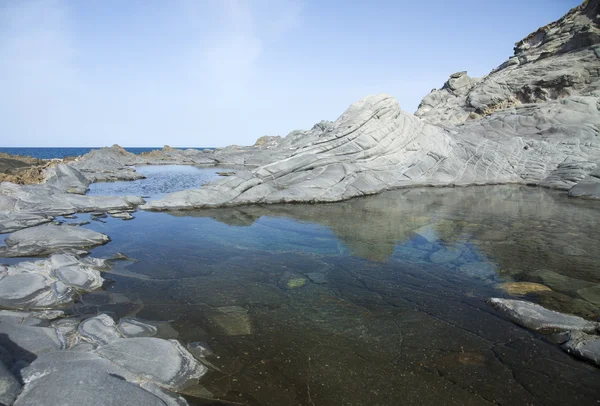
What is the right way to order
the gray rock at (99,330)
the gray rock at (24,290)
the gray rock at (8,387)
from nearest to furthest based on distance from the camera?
the gray rock at (8,387)
the gray rock at (99,330)
the gray rock at (24,290)

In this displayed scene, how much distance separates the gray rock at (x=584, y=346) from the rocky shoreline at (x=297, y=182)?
Result: 20 millimetres

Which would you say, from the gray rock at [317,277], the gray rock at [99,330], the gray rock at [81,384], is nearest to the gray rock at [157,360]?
the gray rock at [81,384]

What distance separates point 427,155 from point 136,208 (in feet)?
52.7

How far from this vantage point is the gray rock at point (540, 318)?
4.97 metres

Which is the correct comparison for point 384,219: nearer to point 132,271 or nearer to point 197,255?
point 197,255

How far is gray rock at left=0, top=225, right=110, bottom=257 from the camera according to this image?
8227mm

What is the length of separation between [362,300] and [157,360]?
334 centimetres

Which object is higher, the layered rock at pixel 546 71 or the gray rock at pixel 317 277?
the layered rock at pixel 546 71

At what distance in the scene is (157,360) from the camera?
4.06 m

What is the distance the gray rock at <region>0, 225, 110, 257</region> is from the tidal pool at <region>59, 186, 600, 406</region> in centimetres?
60

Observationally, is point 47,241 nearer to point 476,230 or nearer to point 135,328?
point 135,328

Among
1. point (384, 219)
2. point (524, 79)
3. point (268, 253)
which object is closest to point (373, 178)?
point (384, 219)

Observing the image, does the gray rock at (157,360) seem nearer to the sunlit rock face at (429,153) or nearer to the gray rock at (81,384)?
the gray rock at (81,384)

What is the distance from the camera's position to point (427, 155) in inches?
840
